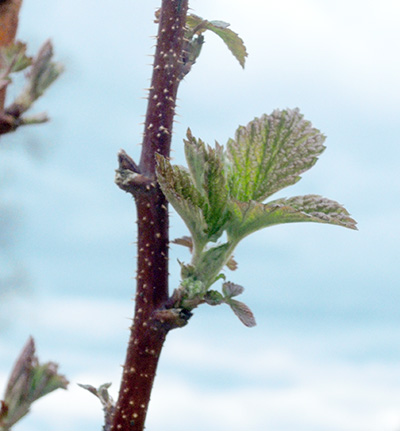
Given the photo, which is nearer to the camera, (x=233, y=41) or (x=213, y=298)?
(x=213, y=298)

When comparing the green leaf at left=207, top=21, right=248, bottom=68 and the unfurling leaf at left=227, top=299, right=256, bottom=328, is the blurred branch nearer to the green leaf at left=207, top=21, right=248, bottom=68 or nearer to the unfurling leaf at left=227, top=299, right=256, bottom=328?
the unfurling leaf at left=227, top=299, right=256, bottom=328

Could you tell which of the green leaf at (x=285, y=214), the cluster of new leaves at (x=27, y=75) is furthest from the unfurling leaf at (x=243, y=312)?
the cluster of new leaves at (x=27, y=75)

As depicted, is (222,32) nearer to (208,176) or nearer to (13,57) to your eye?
(208,176)

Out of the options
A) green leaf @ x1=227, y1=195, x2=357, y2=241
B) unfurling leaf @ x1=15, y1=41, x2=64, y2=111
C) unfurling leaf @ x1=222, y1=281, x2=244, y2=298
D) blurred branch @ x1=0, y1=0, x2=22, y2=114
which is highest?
green leaf @ x1=227, y1=195, x2=357, y2=241

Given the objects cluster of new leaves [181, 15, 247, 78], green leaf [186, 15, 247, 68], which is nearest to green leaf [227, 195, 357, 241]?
cluster of new leaves [181, 15, 247, 78]

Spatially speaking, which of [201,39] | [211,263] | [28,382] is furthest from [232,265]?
[28,382]

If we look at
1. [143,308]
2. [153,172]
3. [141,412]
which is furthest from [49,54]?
[141,412]
